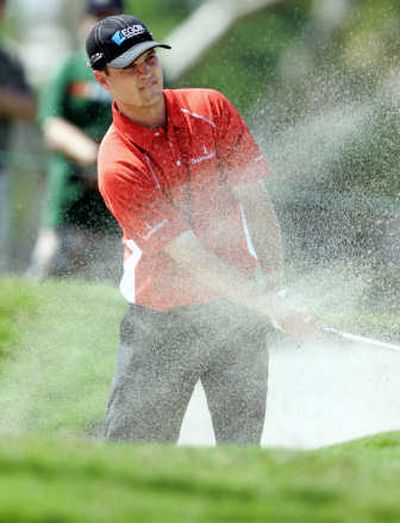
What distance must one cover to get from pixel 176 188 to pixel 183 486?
6.91ft

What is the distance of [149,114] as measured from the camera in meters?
5.17

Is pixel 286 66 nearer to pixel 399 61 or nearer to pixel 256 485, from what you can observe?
pixel 399 61

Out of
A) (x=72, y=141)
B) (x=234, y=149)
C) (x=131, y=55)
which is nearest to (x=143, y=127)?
(x=131, y=55)

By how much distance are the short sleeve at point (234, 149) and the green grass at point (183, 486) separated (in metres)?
1.69

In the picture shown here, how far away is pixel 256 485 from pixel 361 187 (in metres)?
5.67

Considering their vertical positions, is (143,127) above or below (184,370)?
above

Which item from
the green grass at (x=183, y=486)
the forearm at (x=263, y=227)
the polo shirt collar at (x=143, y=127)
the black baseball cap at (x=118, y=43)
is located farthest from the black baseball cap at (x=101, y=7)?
the green grass at (x=183, y=486)

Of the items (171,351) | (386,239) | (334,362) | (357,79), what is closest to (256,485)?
(171,351)

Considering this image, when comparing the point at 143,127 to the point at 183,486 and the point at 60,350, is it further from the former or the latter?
the point at 60,350

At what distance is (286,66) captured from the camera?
523 inches

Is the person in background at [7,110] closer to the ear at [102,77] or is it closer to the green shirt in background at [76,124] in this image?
the green shirt in background at [76,124]

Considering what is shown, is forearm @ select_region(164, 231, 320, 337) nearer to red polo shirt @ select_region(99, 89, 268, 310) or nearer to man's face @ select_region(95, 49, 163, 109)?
red polo shirt @ select_region(99, 89, 268, 310)

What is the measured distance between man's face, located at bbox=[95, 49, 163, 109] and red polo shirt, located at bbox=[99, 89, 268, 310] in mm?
72

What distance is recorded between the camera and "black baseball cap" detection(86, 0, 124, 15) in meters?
7.91
